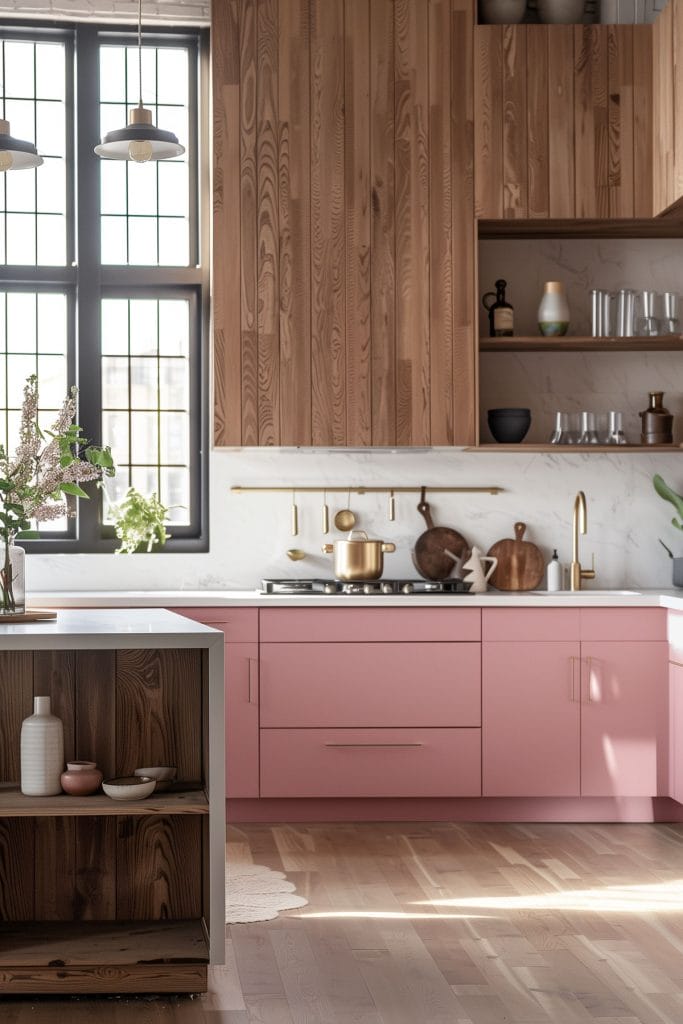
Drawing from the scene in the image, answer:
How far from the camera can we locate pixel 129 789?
288cm

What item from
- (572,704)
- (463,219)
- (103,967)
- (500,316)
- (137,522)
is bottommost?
(103,967)

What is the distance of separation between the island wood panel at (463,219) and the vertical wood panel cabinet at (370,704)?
876 mm

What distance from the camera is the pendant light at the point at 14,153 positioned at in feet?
11.5

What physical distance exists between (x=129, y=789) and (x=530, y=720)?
2.25m

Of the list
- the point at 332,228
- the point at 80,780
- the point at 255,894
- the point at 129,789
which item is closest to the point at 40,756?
Answer: the point at 80,780

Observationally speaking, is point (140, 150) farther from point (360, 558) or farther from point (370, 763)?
point (370, 763)

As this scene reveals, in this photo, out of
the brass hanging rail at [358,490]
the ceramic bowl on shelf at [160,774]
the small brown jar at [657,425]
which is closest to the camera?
the ceramic bowl on shelf at [160,774]

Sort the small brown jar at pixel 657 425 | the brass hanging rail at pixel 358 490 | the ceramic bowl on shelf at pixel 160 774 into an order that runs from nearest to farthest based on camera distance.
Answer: the ceramic bowl on shelf at pixel 160 774 < the small brown jar at pixel 657 425 < the brass hanging rail at pixel 358 490

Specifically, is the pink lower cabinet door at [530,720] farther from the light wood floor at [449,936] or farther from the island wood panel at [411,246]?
the island wood panel at [411,246]

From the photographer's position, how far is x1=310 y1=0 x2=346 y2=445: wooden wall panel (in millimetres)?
4957

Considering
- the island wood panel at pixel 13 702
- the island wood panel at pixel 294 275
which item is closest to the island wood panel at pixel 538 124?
the island wood panel at pixel 294 275

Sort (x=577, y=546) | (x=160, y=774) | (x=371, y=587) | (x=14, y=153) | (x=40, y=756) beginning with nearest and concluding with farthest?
(x=40, y=756) < (x=160, y=774) < (x=14, y=153) < (x=371, y=587) < (x=577, y=546)

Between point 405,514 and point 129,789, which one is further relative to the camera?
point 405,514

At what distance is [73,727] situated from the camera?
10.2ft
